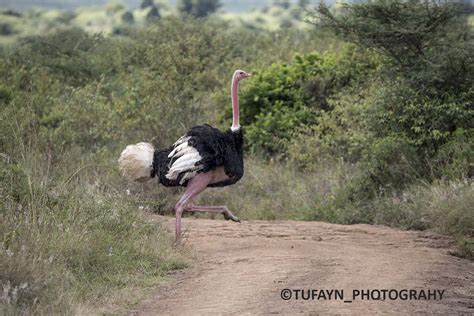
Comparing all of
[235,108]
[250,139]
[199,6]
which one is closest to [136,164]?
[235,108]

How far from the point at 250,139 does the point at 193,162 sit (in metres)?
8.65

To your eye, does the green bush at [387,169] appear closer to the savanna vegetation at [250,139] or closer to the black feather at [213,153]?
the savanna vegetation at [250,139]

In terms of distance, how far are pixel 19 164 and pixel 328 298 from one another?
11.6 feet

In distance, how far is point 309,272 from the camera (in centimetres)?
908

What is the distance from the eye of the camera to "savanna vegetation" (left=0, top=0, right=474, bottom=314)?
877cm

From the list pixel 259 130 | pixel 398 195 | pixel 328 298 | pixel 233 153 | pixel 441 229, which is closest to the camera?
pixel 328 298

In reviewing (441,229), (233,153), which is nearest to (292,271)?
Answer: (233,153)

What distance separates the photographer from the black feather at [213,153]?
1067 centimetres

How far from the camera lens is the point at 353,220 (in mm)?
14258

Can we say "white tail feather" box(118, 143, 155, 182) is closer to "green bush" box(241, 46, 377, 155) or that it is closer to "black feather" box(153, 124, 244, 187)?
"black feather" box(153, 124, 244, 187)

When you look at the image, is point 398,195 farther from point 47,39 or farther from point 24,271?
point 47,39

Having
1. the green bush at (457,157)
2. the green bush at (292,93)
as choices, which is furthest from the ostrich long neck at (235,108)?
the green bush at (292,93)

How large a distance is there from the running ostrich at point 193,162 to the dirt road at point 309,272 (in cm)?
72

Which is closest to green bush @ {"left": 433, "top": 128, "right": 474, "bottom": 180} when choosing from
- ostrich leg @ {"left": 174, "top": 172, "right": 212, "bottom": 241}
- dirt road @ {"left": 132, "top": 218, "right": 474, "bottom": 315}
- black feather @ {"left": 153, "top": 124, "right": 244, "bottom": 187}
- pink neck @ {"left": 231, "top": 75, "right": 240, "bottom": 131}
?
dirt road @ {"left": 132, "top": 218, "right": 474, "bottom": 315}
